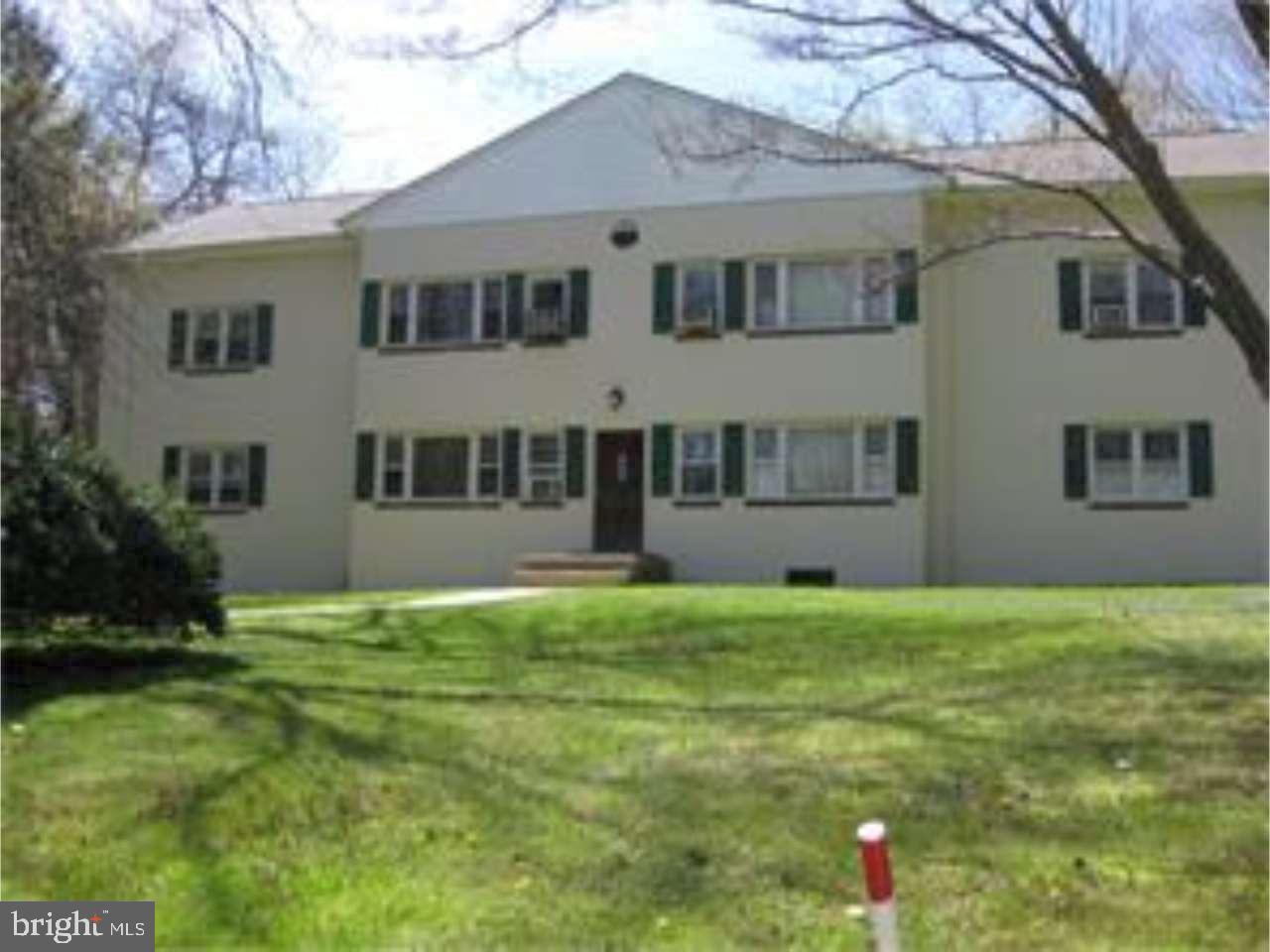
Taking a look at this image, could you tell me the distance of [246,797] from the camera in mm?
10367

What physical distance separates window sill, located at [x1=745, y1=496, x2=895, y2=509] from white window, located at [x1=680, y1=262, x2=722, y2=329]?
2.79 m

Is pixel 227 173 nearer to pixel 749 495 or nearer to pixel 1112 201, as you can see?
pixel 749 495

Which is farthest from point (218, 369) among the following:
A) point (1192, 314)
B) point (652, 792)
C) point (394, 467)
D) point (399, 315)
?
point (652, 792)

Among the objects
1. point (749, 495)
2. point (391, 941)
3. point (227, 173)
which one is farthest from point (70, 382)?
point (391, 941)

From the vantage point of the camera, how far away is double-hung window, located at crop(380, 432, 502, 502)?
31.5 m

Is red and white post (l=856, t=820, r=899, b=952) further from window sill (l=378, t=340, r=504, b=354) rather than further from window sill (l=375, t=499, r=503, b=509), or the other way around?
window sill (l=378, t=340, r=504, b=354)

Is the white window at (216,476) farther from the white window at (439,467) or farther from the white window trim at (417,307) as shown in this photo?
the white window trim at (417,307)

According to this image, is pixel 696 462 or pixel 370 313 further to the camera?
pixel 370 313

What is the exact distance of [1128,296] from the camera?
94.1ft

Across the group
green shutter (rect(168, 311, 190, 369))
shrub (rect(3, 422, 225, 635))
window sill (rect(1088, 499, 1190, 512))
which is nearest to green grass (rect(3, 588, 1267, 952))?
shrub (rect(3, 422, 225, 635))

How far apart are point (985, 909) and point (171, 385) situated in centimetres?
2775

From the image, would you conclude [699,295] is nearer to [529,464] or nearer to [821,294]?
[821,294]

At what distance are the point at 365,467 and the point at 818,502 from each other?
24.8 feet

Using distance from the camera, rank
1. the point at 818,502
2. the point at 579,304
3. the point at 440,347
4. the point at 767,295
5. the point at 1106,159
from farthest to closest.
A: the point at 440,347
the point at 579,304
the point at 767,295
the point at 818,502
the point at 1106,159
